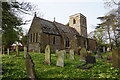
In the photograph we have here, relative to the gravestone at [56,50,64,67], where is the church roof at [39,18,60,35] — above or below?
above

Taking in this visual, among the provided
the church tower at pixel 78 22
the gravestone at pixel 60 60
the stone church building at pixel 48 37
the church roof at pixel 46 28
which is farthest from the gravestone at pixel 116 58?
the church tower at pixel 78 22

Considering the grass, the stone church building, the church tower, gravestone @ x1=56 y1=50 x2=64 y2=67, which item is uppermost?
the church tower

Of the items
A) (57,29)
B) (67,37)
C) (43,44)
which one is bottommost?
(43,44)

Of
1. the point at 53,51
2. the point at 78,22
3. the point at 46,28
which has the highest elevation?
the point at 78,22

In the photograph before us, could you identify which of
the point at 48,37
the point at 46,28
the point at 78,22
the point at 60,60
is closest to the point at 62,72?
the point at 60,60

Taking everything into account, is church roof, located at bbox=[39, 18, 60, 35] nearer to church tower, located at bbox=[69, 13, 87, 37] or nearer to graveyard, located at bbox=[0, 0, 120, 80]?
graveyard, located at bbox=[0, 0, 120, 80]

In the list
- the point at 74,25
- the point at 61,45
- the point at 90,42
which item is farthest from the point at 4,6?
the point at 90,42

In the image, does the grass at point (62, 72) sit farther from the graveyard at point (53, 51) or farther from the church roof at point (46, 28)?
the church roof at point (46, 28)

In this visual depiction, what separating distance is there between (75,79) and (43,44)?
13745mm

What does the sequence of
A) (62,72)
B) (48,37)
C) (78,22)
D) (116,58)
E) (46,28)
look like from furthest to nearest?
(78,22), (46,28), (48,37), (116,58), (62,72)

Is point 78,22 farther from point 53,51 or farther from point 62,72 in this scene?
point 62,72

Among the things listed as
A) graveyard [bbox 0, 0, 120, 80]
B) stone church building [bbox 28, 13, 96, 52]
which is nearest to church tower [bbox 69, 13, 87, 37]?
graveyard [bbox 0, 0, 120, 80]

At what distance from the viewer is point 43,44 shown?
54.6ft

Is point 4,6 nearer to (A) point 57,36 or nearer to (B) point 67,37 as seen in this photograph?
(A) point 57,36
